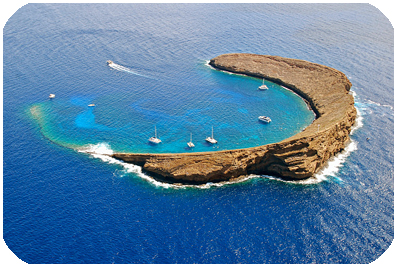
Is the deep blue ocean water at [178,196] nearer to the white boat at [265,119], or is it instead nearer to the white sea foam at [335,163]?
the white sea foam at [335,163]

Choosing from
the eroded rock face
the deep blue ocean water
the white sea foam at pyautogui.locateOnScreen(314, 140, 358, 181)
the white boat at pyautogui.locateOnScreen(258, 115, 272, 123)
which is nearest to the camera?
the deep blue ocean water

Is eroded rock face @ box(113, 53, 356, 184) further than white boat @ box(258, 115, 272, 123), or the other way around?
white boat @ box(258, 115, 272, 123)

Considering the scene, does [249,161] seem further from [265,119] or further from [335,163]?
[265,119]

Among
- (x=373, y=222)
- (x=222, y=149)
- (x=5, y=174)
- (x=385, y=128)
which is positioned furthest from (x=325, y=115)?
(x=5, y=174)

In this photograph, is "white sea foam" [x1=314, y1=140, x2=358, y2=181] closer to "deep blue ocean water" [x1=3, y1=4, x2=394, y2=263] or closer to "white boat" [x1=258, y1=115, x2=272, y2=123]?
"deep blue ocean water" [x1=3, y1=4, x2=394, y2=263]

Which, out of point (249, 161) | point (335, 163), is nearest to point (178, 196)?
point (249, 161)

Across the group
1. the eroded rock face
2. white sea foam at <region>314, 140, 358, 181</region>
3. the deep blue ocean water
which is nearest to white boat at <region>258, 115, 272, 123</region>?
the deep blue ocean water

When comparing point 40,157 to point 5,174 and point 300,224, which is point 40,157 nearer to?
point 5,174

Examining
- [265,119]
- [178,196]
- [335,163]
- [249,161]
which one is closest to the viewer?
[178,196]

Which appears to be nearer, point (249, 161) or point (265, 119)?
point (249, 161)

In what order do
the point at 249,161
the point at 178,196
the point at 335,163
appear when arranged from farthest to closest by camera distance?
the point at 335,163 < the point at 249,161 < the point at 178,196

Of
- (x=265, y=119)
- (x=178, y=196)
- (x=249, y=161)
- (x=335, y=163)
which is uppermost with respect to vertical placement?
(x=265, y=119)
